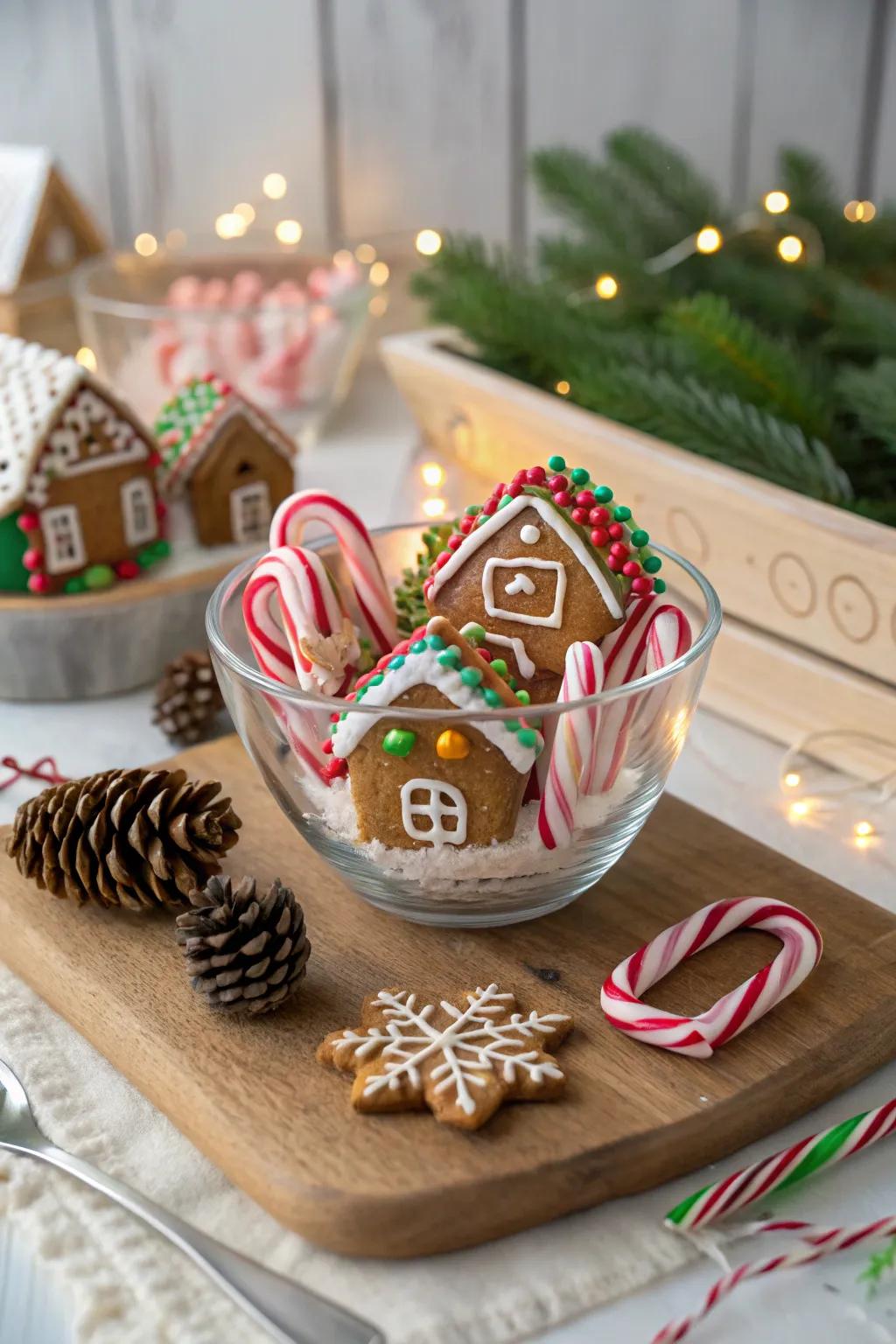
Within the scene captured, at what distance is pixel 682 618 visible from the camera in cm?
86

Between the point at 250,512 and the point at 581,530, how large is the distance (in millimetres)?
484

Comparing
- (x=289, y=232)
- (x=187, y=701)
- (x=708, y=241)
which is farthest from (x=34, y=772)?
(x=289, y=232)

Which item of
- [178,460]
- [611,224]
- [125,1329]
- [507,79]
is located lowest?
[125,1329]

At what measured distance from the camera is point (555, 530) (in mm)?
871

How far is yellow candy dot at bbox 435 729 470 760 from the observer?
784 mm

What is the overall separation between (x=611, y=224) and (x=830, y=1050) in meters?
1.11

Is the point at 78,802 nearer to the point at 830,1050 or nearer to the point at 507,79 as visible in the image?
the point at 830,1050

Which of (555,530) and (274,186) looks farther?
(274,186)

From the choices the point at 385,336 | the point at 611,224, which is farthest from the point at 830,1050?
the point at 385,336

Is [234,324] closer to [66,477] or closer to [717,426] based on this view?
[66,477]

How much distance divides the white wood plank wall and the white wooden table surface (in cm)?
30

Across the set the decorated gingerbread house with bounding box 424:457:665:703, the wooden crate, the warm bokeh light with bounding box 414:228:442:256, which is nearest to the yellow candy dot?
the decorated gingerbread house with bounding box 424:457:665:703

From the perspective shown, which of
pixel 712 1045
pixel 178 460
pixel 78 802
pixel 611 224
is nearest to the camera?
pixel 712 1045

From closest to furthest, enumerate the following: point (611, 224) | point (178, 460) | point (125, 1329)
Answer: point (125, 1329), point (178, 460), point (611, 224)
